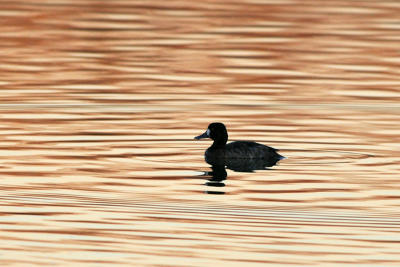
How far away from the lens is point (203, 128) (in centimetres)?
2072

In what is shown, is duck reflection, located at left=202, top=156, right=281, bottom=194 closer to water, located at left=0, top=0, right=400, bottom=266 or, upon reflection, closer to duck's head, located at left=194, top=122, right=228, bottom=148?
water, located at left=0, top=0, right=400, bottom=266

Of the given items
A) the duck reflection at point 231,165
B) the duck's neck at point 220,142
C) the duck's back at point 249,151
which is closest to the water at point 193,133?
the duck reflection at point 231,165

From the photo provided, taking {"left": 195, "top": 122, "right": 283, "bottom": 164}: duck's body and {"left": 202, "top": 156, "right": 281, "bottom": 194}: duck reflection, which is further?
{"left": 195, "top": 122, "right": 283, "bottom": 164}: duck's body

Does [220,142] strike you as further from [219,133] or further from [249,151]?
[249,151]

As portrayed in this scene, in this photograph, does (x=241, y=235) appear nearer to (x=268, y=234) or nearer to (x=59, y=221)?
(x=268, y=234)

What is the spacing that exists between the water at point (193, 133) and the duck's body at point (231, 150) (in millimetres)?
322

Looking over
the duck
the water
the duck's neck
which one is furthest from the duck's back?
A: the water

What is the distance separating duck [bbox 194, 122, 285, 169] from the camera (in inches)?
717

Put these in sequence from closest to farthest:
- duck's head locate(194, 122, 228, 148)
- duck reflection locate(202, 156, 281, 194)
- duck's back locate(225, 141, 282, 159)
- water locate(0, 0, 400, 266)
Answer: water locate(0, 0, 400, 266) < duck reflection locate(202, 156, 281, 194) < duck's back locate(225, 141, 282, 159) < duck's head locate(194, 122, 228, 148)

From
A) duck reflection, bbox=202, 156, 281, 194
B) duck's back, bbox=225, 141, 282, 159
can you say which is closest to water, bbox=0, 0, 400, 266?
duck reflection, bbox=202, 156, 281, 194

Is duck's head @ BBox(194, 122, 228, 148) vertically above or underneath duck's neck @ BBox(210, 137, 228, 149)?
above

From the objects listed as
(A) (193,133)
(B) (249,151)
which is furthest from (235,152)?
(A) (193,133)

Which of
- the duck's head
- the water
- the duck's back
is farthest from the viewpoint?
the duck's head

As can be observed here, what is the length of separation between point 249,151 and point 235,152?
0.45m
